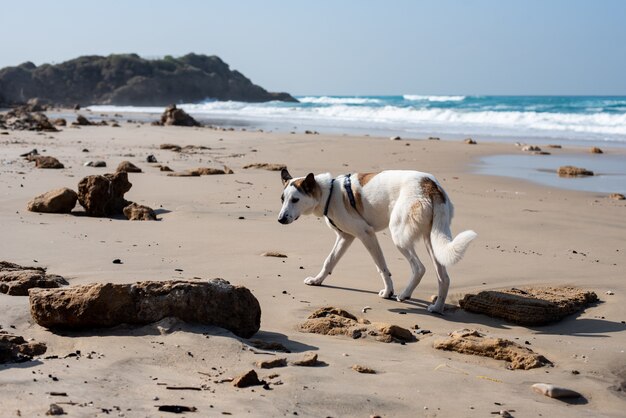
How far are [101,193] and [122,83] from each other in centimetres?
9359

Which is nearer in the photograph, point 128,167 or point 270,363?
point 270,363

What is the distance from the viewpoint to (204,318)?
4.93 meters

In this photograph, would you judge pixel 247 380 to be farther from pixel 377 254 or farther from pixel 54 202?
pixel 54 202

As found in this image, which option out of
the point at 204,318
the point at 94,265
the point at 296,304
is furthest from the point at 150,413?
the point at 94,265

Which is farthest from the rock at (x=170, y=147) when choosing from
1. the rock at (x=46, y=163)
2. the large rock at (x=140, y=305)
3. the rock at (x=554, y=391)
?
the rock at (x=554, y=391)

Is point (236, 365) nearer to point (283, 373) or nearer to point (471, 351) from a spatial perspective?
point (283, 373)

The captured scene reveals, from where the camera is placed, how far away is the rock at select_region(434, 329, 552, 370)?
5031 millimetres

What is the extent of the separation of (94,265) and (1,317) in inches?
81.7

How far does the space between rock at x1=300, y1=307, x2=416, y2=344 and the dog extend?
40.2 inches

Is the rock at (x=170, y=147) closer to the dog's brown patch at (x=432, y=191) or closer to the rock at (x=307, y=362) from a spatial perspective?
the dog's brown patch at (x=432, y=191)

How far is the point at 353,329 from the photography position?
18.5ft

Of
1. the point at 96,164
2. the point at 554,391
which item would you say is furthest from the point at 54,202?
the point at 554,391

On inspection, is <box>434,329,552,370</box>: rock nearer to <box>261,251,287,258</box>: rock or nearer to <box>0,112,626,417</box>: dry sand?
<box>0,112,626,417</box>: dry sand

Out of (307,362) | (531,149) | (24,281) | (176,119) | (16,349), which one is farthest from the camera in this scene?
(176,119)
